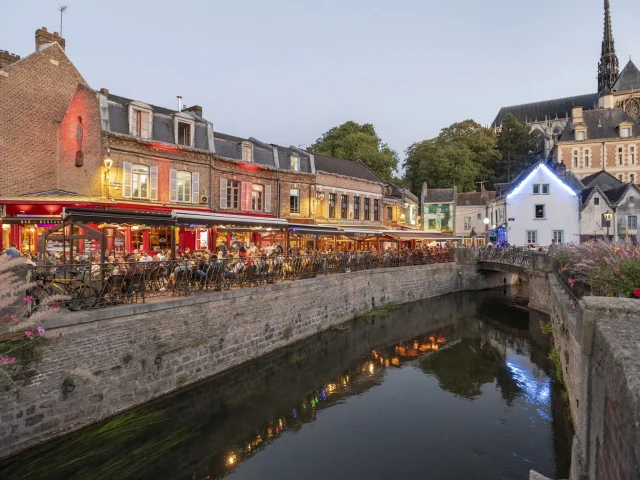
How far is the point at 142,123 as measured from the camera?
62.8 ft

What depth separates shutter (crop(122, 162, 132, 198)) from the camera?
18219 millimetres

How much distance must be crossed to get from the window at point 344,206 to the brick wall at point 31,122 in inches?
685

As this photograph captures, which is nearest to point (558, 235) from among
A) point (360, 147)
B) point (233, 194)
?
point (360, 147)

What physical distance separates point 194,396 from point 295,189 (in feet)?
57.7

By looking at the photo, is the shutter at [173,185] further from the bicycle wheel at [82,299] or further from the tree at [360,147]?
the tree at [360,147]

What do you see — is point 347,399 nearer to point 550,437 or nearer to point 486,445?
point 486,445

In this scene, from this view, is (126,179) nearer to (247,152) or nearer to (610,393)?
(247,152)

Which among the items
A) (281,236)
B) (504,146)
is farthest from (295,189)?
(504,146)

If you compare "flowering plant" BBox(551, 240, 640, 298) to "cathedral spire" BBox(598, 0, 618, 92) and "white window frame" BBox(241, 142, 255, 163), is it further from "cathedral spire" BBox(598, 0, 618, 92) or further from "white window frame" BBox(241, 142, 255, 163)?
"cathedral spire" BBox(598, 0, 618, 92)

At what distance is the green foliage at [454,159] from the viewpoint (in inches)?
2029

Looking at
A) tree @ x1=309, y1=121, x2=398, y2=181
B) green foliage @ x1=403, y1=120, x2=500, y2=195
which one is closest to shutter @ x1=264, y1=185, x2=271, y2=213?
tree @ x1=309, y1=121, x2=398, y2=181

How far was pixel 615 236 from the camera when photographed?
102 ft

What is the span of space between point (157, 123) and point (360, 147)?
1118 inches

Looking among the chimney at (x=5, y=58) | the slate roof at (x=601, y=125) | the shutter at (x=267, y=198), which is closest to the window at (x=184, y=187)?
the shutter at (x=267, y=198)
